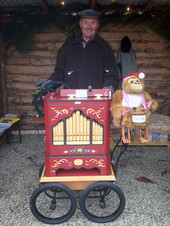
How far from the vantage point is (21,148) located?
362 centimetres

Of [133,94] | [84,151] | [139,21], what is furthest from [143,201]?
[139,21]

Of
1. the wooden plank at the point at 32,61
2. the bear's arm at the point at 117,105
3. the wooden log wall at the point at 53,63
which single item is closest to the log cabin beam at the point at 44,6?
the wooden log wall at the point at 53,63

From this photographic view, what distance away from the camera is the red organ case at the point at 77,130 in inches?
59.3

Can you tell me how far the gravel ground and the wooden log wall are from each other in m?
1.07

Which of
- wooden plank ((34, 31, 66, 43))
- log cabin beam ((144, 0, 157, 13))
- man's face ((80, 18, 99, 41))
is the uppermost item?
log cabin beam ((144, 0, 157, 13))

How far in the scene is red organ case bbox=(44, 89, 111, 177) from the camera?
1507 mm

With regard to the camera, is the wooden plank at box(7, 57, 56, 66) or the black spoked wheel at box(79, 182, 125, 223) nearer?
the black spoked wheel at box(79, 182, 125, 223)

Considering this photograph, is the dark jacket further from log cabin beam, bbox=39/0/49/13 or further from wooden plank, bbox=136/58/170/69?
wooden plank, bbox=136/58/170/69

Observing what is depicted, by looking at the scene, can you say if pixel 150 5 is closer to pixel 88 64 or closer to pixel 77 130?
pixel 88 64

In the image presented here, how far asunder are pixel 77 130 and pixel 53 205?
863mm

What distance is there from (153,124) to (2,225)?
2670 mm

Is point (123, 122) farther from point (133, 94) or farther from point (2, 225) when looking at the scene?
point (2, 225)

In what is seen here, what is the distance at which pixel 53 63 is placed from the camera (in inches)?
162

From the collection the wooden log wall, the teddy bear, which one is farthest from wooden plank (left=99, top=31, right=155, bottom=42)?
the teddy bear
